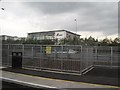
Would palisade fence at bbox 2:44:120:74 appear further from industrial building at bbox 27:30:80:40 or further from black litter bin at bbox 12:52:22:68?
industrial building at bbox 27:30:80:40

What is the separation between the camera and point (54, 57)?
539 inches

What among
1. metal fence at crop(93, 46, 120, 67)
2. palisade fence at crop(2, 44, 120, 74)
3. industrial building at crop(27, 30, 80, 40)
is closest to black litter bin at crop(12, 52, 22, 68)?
palisade fence at crop(2, 44, 120, 74)

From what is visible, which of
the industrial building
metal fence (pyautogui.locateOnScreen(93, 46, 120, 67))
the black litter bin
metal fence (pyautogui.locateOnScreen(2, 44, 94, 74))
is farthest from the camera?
the industrial building

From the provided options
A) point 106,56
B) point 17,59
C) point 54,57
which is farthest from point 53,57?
point 106,56

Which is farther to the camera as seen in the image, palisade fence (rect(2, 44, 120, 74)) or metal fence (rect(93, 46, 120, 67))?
metal fence (rect(93, 46, 120, 67))

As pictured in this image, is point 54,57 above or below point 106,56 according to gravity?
above

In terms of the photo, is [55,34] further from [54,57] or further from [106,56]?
[54,57]

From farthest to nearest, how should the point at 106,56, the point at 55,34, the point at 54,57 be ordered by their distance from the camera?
the point at 55,34 → the point at 106,56 → the point at 54,57

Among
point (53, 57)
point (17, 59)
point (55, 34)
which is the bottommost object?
point (17, 59)

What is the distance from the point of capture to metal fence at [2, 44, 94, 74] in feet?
41.7

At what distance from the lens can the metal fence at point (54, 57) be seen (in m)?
12.7

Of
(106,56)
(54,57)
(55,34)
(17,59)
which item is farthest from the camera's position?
(55,34)

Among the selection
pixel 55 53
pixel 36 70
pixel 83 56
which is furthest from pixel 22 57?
pixel 83 56

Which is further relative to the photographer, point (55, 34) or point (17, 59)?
point (55, 34)
